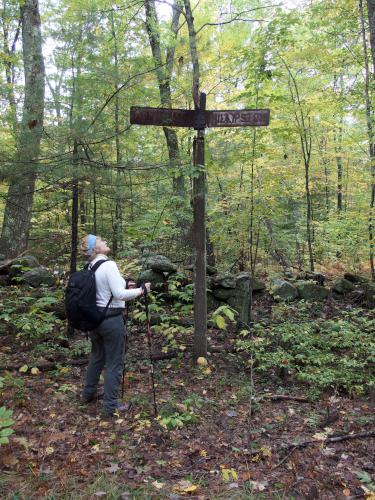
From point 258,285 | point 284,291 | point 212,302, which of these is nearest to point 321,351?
point 212,302

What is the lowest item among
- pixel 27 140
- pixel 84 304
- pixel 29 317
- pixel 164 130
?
pixel 29 317

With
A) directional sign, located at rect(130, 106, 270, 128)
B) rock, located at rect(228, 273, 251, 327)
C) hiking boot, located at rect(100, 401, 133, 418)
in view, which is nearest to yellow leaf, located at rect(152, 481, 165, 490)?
hiking boot, located at rect(100, 401, 133, 418)

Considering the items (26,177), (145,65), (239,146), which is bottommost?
(26,177)

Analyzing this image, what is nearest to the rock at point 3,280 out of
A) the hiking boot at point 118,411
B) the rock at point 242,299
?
the hiking boot at point 118,411

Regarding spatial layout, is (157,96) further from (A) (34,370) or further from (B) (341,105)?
(B) (341,105)

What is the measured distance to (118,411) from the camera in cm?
443

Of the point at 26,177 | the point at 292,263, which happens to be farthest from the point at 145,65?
the point at 292,263

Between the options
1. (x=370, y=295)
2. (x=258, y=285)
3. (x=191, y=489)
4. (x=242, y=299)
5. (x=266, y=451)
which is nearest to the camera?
(x=191, y=489)

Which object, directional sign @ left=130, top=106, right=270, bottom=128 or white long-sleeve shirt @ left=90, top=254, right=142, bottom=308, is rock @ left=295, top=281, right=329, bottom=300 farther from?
white long-sleeve shirt @ left=90, top=254, right=142, bottom=308

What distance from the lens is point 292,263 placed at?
534 inches

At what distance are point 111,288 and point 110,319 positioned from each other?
384 millimetres

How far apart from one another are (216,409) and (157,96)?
594 centimetres

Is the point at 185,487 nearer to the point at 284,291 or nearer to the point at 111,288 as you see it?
the point at 111,288

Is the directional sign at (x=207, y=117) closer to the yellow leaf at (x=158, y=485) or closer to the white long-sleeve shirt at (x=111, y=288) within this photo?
the white long-sleeve shirt at (x=111, y=288)
